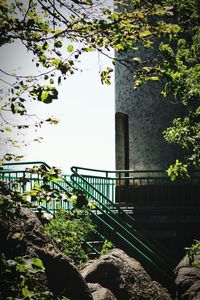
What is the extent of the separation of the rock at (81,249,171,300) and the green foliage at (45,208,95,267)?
22.3 inches

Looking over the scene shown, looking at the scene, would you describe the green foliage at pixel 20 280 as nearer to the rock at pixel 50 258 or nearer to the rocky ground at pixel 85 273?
the rocky ground at pixel 85 273

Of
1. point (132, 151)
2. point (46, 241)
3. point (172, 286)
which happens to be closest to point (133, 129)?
point (132, 151)

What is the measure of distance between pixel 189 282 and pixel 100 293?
5.77 feet

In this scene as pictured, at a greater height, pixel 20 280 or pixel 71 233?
pixel 20 280

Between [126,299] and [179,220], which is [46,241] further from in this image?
[179,220]

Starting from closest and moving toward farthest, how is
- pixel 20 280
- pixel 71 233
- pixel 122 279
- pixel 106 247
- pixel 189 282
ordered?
1. pixel 20 280
2. pixel 189 282
3. pixel 122 279
4. pixel 71 233
5. pixel 106 247

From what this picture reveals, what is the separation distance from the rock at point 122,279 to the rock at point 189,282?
554 mm

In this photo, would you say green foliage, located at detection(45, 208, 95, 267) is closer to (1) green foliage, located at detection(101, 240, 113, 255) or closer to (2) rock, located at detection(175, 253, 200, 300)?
(1) green foliage, located at detection(101, 240, 113, 255)

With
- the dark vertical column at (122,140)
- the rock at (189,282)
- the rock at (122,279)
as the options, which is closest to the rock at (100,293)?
the rock at (122,279)

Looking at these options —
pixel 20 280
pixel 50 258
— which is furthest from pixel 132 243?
pixel 20 280

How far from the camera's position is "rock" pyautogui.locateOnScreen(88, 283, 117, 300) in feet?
20.9

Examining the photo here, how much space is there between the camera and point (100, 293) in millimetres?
6465

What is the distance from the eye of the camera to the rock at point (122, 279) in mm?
6945

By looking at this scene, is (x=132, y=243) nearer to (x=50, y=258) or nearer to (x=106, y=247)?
(x=106, y=247)
